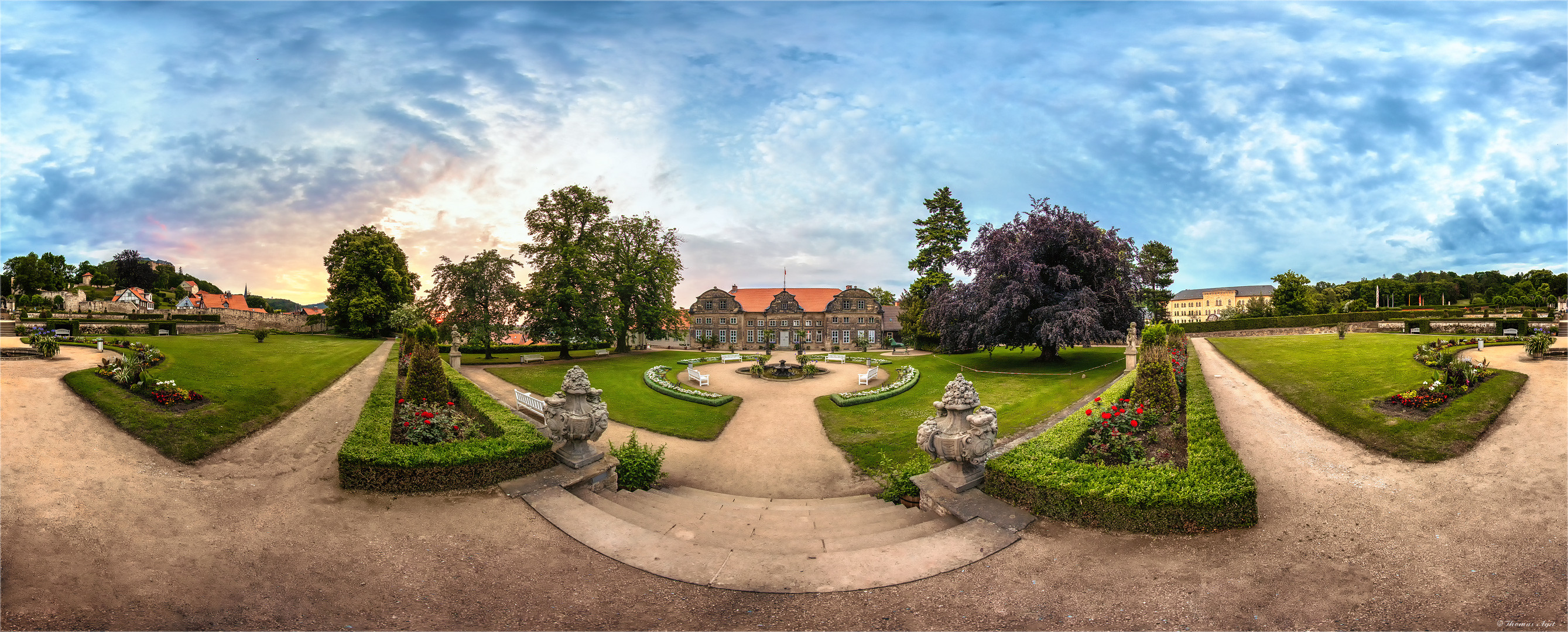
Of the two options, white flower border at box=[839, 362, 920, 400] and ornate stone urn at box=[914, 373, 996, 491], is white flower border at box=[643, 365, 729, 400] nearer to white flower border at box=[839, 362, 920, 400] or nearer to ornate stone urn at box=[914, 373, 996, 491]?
white flower border at box=[839, 362, 920, 400]

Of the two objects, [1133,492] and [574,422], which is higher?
[574,422]

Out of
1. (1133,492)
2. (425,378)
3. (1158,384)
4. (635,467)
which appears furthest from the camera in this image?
(425,378)

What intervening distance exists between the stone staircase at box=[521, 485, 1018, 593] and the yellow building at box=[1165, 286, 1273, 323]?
130449 millimetres

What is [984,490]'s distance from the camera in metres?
7.89

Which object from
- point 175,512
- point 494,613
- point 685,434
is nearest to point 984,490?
point 494,613

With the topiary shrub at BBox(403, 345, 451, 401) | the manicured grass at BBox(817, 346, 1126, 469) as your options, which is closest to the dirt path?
the topiary shrub at BBox(403, 345, 451, 401)

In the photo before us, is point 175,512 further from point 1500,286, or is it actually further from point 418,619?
point 1500,286

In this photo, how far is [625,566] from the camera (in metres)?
5.80

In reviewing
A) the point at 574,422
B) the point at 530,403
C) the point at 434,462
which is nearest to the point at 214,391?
the point at 530,403

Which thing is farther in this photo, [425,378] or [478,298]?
[478,298]

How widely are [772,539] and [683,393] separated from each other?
13.3 meters

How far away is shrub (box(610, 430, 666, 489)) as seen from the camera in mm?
9945

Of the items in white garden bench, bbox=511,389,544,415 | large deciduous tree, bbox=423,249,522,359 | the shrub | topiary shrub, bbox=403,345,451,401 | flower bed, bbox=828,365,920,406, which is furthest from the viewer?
large deciduous tree, bbox=423,249,522,359

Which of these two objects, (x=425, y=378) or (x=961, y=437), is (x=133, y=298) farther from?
(x=961, y=437)
